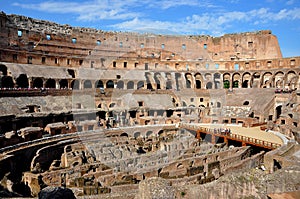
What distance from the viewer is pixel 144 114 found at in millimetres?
30828

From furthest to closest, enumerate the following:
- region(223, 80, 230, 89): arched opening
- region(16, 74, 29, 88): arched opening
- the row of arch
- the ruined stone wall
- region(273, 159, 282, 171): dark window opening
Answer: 1. region(223, 80, 230, 89): arched opening
2. the ruined stone wall
3. the row of arch
4. region(16, 74, 29, 88): arched opening
5. region(273, 159, 282, 171): dark window opening

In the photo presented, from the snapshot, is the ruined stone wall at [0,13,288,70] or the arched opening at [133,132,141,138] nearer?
the arched opening at [133,132,141,138]

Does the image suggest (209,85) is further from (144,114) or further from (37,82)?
(37,82)

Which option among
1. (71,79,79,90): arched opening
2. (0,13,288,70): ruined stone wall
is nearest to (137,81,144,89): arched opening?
(0,13,288,70): ruined stone wall

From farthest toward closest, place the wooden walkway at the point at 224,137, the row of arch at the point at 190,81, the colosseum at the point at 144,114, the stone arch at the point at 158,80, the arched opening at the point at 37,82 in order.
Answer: the stone arch at the point at 158,80
the row of arch at the point at 190,81
the arched opening at the point at 37,82
the wooden walkway at the point at 224,137
the colosseum at the point at 144,114

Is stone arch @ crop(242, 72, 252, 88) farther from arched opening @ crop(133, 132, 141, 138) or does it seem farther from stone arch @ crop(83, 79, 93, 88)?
stone arch @ crop(83, 79, 93, 88)

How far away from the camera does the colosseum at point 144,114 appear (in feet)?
44.1

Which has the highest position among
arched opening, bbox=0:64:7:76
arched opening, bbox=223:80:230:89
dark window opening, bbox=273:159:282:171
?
arched opening, bbox=0:64:7:76

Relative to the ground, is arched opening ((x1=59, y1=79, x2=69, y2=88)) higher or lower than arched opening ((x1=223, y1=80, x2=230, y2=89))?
lower

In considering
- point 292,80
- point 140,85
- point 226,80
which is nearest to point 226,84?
point 226,80

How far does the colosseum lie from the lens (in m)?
13.4

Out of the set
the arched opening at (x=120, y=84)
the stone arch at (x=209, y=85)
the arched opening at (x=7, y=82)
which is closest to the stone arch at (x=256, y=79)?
the stone arch at (x=209, y=85)

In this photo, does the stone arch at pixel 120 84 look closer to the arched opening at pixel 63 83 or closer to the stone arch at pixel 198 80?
the arched opening at pixel 63 83

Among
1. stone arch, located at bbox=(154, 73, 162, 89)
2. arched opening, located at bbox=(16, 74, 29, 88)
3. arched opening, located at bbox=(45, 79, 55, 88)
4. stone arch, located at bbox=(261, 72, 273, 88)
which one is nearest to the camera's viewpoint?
arched opening, located at bbox=(16, 74, 29, 88)
